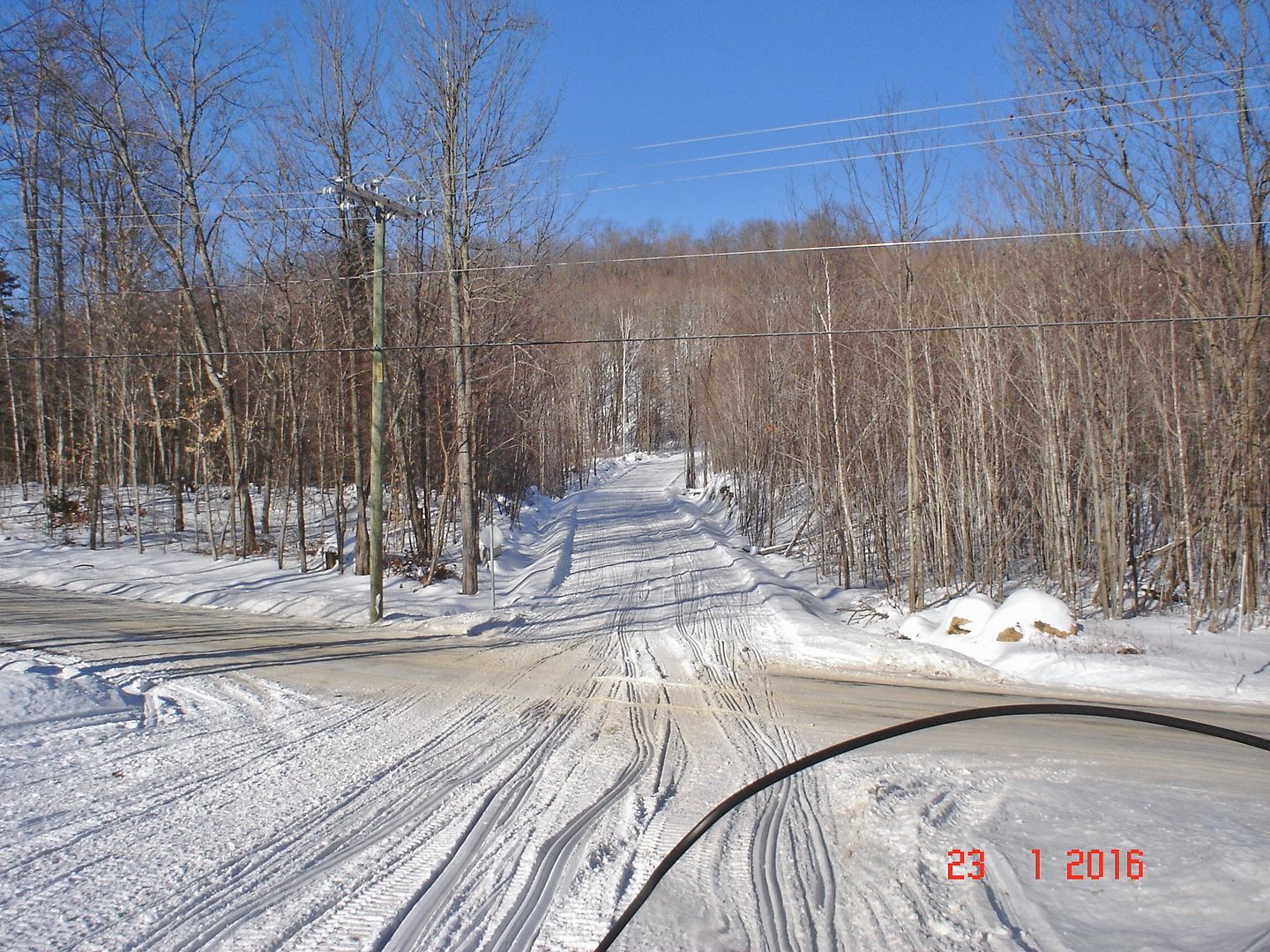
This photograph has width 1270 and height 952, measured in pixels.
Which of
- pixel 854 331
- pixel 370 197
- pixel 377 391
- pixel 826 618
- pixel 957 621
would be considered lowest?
pixel 826 618

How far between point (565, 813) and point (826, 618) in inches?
348

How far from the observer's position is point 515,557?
69.6 ft

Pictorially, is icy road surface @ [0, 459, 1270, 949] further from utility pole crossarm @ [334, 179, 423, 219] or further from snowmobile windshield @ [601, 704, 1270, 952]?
utility pole crossarm @ [334, 179, 423, 219]

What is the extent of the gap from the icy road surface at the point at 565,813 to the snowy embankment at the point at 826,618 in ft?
3.85

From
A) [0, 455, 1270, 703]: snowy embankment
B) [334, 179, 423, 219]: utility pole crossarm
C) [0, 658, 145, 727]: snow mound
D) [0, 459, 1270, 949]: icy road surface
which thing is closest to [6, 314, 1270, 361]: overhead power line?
[334, 179, 423, 219]: utility pole crossarm

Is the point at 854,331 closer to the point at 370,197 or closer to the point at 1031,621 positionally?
the point at 1031,621

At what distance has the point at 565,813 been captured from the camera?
17.1ft

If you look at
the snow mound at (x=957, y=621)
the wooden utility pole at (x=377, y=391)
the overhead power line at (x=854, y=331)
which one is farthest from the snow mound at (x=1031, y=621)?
the wooden utility pole at (x=377, y=391)

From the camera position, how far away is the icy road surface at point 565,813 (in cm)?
381

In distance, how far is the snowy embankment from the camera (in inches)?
371

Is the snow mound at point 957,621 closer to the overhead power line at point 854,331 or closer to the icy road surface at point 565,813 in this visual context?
the icy road surface at point 565,813

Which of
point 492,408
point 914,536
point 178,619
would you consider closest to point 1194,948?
point 914,536

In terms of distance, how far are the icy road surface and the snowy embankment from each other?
1172mm

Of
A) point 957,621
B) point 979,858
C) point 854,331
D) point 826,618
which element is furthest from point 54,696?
point 957,621
